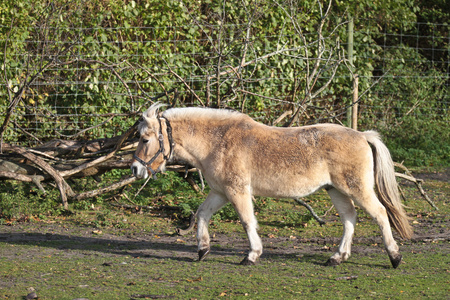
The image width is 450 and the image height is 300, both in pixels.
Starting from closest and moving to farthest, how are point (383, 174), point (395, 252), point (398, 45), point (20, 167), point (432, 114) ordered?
point (395, 252)
point (383, 174)
point (20, 167)
point (432, 114)
point (398, 45)

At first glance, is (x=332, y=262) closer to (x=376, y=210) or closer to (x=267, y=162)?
(x=376, y=210)

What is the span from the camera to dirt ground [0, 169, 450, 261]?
7070 millimetres

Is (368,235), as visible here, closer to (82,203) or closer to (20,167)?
(82,203)

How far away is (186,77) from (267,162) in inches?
233

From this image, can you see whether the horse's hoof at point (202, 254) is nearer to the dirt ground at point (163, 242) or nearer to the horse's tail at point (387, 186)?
the dirt ground at point (163, 242)

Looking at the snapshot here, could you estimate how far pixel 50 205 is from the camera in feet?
28.3

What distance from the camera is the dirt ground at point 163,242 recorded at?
278 inches

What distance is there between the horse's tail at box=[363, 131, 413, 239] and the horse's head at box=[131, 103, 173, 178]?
7.60ft

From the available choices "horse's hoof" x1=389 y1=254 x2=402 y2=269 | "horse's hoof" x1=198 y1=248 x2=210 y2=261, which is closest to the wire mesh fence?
"horse's hoof" x1=198 y1=248 x2=210 y2=261

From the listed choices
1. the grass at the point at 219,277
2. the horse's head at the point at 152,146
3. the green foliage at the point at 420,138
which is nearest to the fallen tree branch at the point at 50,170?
the grass at the point at 219,277

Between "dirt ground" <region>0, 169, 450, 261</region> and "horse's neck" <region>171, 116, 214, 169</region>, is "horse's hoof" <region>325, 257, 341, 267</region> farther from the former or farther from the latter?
"horse's neck" <region>171, 116, 214, 169</region>

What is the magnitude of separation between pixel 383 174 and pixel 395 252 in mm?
937

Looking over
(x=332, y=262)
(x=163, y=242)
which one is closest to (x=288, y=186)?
(x=332, y=262)

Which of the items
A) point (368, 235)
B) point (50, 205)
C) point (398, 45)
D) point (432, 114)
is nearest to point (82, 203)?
point (50, 205)
